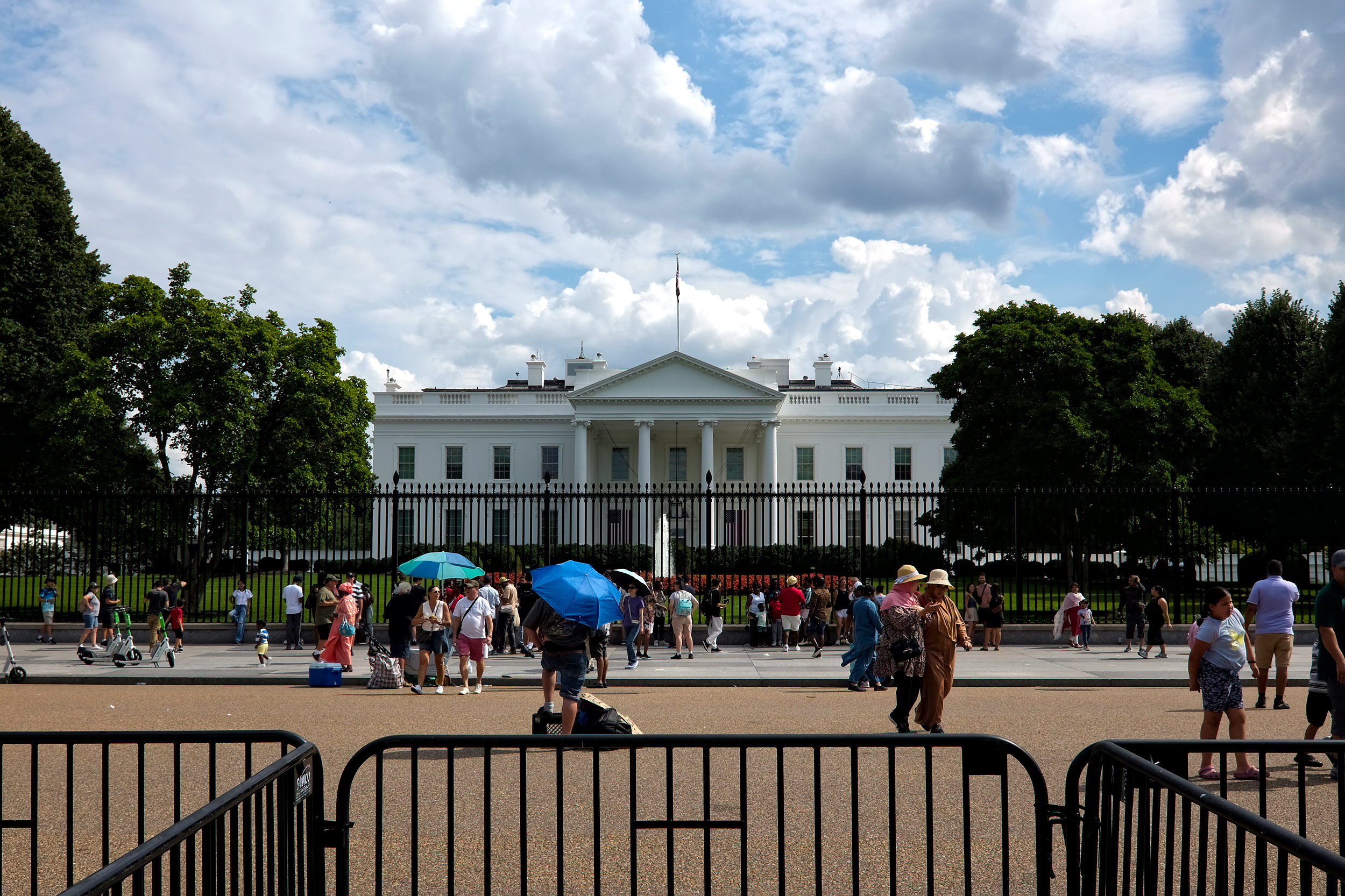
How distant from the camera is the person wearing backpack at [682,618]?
1797cm

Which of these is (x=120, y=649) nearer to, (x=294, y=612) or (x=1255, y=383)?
(x=294, y=612)

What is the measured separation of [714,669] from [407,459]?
4262 cm

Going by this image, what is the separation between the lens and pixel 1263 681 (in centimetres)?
1102

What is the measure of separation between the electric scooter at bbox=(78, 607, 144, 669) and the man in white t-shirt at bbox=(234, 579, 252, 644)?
2677mm

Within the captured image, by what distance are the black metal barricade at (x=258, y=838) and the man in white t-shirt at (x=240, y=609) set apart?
1710 centimetres

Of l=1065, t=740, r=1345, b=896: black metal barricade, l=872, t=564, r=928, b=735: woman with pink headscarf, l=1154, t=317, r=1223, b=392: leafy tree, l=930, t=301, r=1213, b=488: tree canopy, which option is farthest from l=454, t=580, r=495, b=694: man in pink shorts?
l=1154, t=317, r=1223, b=392: leafy tree

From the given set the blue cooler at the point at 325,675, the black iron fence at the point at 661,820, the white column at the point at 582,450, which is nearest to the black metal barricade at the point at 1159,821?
the black iron fence at the point at 661,820

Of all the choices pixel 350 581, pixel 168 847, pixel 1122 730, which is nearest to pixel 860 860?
pixel 168 847

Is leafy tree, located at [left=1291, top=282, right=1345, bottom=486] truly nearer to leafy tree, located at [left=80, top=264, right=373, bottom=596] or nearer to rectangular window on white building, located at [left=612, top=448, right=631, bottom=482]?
leafy tree, located at [left=80, top=264, right=373, bottom=596]

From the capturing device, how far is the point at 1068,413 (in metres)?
30.3

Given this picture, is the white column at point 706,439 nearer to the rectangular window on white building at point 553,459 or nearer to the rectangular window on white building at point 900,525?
the rectangular window on white building at point 553,459

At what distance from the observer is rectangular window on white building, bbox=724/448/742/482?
57406 mm

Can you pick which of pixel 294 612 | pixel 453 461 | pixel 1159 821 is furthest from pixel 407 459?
pixel 1159 821

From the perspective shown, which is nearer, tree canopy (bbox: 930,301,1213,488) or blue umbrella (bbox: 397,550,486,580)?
blue umbrella (bbox: 397,550,486,580)
